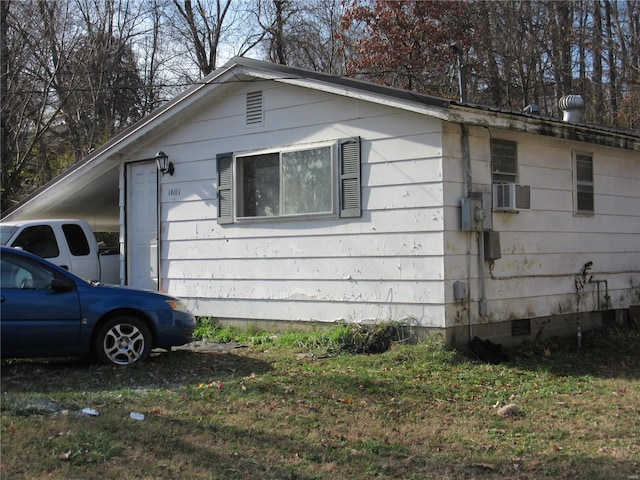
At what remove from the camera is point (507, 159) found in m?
10.2

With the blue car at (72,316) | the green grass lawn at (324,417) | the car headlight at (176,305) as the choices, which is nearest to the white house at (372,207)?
the green grass lawn at (324,417)

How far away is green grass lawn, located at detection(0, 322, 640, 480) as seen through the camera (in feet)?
16.6

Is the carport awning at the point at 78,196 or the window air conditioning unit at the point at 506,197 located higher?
the carport awning at the point at 78,196

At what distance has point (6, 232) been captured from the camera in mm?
11594

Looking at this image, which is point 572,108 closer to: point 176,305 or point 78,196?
point 176,305

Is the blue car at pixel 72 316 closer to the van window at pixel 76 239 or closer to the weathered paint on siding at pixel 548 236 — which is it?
the weathered paint on siding at pixel 548 236

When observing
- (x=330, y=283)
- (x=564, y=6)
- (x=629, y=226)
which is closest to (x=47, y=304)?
(x=330, y=283)

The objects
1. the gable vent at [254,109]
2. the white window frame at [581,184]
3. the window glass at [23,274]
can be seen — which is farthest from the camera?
the white window frame at [581,184]

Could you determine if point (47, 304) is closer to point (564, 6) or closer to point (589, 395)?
point (589, 395)

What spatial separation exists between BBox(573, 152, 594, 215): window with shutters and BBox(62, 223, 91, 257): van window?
26.4 ft

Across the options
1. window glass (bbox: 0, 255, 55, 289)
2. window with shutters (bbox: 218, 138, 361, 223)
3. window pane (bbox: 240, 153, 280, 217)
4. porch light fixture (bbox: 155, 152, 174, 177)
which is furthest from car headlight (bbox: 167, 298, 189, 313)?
porch light fixture (bbox: 155, 152, 174, 177)

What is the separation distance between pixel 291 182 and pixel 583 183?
4.69 meters

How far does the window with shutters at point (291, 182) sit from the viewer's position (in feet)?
32.9

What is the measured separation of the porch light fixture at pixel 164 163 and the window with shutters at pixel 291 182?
106 cm
